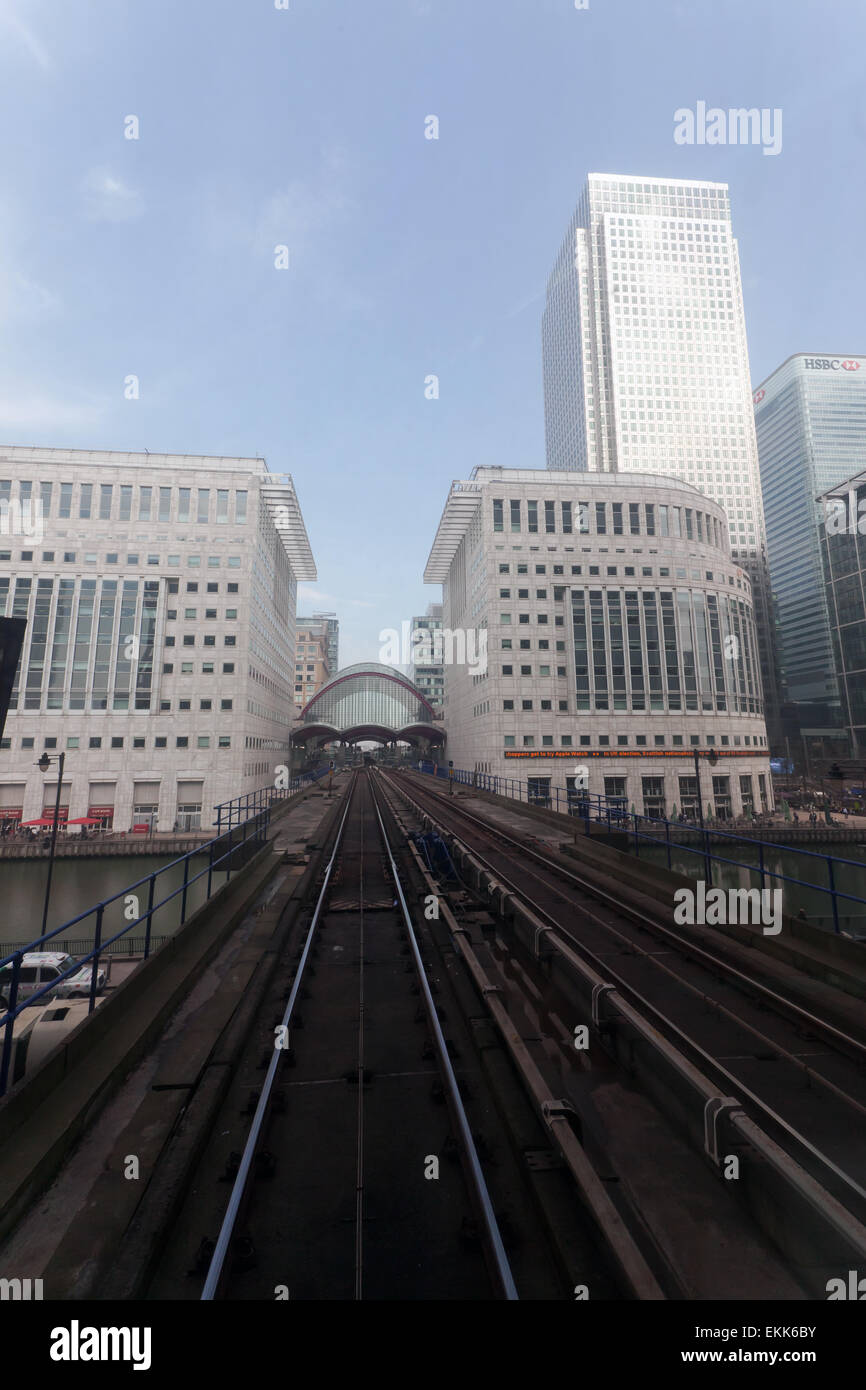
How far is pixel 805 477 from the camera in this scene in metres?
130

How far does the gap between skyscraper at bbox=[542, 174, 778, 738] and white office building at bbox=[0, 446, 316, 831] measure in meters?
88.4

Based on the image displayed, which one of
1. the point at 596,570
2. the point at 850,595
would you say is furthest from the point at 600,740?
the point at 850,595

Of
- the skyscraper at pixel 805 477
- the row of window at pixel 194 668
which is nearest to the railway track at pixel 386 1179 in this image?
the row of window at pixel 194 668

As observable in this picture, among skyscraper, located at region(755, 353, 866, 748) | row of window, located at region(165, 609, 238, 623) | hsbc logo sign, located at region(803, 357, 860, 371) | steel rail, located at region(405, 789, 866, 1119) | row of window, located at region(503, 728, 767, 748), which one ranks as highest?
hsbc logo sign, located at region(803, 357, 860, 371)

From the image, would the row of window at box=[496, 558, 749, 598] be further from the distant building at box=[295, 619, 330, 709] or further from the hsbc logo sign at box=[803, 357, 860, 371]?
the hsbc logo sign at box=[803, 357, 860, 371]

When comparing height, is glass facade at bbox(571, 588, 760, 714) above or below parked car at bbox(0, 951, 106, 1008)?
above

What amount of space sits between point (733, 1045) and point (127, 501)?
59.5m

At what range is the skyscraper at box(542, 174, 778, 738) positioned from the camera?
376ft

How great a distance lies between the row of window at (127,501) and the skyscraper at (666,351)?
85.6 m

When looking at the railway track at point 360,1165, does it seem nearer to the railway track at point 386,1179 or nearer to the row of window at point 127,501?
the railway track at point 386,1179

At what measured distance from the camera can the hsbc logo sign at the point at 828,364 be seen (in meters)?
138

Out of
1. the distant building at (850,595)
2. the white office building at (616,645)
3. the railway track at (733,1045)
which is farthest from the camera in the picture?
the distant building at (850,595)

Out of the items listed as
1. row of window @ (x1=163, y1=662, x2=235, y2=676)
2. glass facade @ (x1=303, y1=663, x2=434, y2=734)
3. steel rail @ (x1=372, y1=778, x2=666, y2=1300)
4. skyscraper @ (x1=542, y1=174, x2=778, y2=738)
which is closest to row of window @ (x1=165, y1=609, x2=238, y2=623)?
row of window @ (x1=163, y1=662, x2=235, y2=676)
